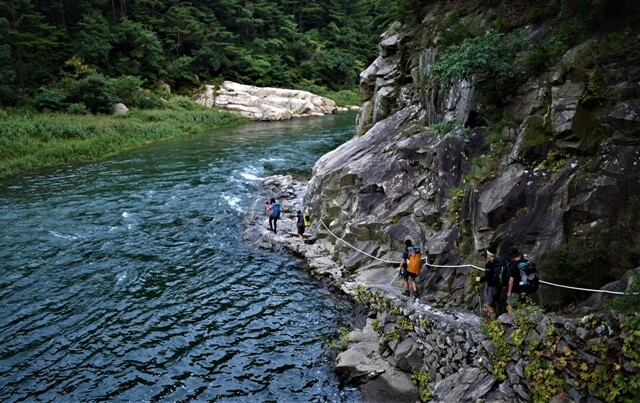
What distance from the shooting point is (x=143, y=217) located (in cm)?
2495

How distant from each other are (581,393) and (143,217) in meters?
22.2

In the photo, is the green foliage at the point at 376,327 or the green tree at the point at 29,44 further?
the green tree at the point at 29,44

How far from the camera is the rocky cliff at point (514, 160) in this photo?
10.4 metres

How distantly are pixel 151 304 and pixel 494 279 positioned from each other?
11.3m

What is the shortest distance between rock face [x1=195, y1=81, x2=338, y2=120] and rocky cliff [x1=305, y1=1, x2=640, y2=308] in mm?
47707

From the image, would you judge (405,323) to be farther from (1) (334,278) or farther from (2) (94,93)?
(2) (94,93)

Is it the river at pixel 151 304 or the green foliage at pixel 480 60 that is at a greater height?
the green foliage at pixel 480 60

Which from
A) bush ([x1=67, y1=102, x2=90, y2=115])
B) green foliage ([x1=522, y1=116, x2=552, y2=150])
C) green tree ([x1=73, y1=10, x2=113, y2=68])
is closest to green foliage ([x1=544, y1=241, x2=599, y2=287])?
green foliage ([x1=522, y1=116, x2=552, y2=150])

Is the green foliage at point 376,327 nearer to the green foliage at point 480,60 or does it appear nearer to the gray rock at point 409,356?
the gray rock at point 409,356

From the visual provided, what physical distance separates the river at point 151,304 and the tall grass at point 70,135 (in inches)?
286

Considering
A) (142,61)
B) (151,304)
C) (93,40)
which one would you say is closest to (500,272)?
(151,304)

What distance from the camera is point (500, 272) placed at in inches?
420

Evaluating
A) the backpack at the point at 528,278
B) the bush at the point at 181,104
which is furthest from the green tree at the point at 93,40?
the backpack at the point at 528,278

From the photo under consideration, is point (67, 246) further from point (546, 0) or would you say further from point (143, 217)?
point (546, 0)
